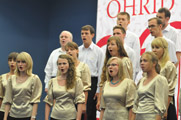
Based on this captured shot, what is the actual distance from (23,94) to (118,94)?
1.28m

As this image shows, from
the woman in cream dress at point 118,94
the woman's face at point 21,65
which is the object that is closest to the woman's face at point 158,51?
the woman in cream dress at point 118,94

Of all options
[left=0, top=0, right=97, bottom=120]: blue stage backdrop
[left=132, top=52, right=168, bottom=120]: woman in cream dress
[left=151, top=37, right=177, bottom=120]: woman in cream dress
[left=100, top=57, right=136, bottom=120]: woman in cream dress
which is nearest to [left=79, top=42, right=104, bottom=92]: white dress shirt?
[left=100, top=57, right=136, bottom=120]: woman in cream dress

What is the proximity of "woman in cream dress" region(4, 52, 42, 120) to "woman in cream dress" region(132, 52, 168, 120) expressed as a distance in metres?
1.36

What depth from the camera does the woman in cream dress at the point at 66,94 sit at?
157 inches

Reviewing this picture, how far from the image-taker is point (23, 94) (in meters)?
4.36

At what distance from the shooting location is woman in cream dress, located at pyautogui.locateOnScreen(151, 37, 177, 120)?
3.84 metres

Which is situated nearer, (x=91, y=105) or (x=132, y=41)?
(x=91, y=105)

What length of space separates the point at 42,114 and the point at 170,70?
5.17 m

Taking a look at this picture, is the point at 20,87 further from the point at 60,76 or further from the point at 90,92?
the point at 90,92

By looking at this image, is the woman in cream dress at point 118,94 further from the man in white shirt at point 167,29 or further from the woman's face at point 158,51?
the man in white shirt at point 167,29

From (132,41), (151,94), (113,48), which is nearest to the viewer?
(151,94)

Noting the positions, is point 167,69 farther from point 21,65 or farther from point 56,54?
point 56,54

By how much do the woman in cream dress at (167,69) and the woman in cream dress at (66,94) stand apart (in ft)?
3.11

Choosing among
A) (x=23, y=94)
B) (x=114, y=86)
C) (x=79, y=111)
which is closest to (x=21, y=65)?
(x=23, y=94)
